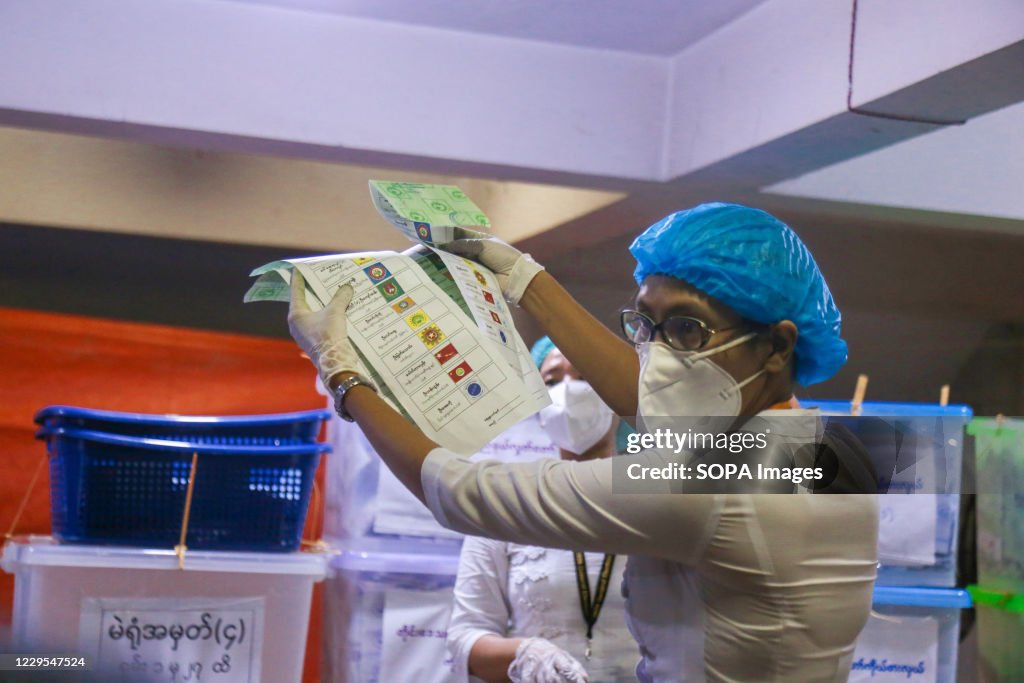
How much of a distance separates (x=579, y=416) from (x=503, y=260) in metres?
0.68

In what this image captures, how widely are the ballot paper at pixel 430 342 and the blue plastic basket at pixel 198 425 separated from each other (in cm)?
91

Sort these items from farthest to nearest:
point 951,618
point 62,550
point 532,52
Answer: point 532,52 → point 951,618 → point 62,550

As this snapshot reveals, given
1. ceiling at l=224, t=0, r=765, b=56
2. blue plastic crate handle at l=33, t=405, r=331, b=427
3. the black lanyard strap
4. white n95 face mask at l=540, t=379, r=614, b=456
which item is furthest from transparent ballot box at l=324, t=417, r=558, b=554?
ceiling at l=224, t=0, r=765, b=56

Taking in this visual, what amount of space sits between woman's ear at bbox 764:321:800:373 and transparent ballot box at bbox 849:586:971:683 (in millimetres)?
1156

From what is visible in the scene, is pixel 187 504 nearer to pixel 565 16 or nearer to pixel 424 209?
pixel 424 209

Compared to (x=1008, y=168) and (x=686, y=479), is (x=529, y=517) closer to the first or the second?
(x=686, y=479)

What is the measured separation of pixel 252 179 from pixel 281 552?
125 centimetres

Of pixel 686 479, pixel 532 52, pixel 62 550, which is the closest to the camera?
pixel 686 479

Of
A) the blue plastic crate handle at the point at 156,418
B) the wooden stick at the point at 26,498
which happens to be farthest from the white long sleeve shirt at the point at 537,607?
the wooden stick at the point at 26,498

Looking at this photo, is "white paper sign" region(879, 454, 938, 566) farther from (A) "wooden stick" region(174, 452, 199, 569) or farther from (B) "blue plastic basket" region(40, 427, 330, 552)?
(A) "wooden stick" region(174, 452, 199, 569)

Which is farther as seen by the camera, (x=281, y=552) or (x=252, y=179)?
(x=252, y=179)

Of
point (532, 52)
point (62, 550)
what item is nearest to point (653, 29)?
point (532, 52)

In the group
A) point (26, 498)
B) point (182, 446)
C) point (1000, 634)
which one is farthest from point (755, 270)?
point (26, 498)

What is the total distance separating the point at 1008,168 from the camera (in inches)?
76.8
